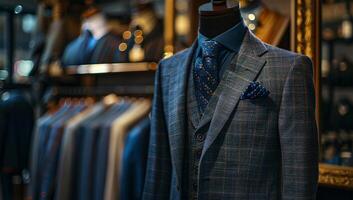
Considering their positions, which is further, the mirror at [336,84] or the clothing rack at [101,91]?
the clothing rack at [101,91]

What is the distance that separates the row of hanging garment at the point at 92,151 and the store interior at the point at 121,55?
1.2 inches

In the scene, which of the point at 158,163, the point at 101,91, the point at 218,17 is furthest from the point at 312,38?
the point at 101,91

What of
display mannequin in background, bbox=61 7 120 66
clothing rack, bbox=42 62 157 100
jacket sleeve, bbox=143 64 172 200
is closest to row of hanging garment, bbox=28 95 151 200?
clothing rack, bbox=42 62 157 100

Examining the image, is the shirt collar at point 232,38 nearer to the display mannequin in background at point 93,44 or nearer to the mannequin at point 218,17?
the mannequin at point 218,17

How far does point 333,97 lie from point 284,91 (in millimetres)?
892

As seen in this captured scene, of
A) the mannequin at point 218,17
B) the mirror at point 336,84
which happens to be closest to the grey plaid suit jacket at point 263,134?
the mannequin at point 218,17

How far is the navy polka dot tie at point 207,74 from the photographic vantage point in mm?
1493

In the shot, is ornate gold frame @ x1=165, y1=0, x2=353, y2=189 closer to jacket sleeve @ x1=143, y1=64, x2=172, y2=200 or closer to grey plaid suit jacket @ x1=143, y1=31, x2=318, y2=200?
grey plaid suit jacket @ x1=143, y1=31, x2=318, y2=200

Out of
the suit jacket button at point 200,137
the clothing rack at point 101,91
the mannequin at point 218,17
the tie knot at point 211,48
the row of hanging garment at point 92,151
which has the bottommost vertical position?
the row of hanging garment at point 92,151

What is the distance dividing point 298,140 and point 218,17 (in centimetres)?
46

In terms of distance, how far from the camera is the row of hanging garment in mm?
2420

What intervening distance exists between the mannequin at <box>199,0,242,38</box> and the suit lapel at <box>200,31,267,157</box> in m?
0.08

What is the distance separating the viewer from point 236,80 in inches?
56.3

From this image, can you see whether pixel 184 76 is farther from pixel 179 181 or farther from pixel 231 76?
pixel 179 181
